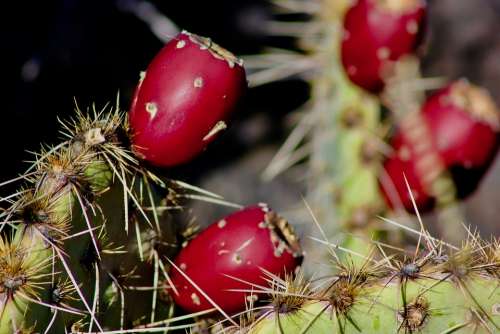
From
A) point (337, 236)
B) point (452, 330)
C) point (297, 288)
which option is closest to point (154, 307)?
point (297, 288)

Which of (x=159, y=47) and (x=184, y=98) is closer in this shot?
(x=184, y=98)

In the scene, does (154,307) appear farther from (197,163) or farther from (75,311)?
(197,163)

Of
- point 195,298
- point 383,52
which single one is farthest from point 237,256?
point 383,52

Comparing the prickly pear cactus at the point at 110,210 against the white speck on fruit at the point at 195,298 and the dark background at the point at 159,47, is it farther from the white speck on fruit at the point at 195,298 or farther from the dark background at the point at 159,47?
the dark background at the point at 159,47

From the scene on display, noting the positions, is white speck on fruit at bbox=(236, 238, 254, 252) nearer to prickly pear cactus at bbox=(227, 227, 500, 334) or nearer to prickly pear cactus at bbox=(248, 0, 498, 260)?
prickly pear cactus at bbox=(227, 227, 500, 334)

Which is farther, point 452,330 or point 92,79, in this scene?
point 92,79

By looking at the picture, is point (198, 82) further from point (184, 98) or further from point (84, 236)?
point (84, 236)

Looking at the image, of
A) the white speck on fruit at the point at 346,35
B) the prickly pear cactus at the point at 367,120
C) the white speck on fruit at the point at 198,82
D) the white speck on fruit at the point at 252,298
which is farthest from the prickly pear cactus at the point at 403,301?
the white speck on fruit at the point at 346,35
